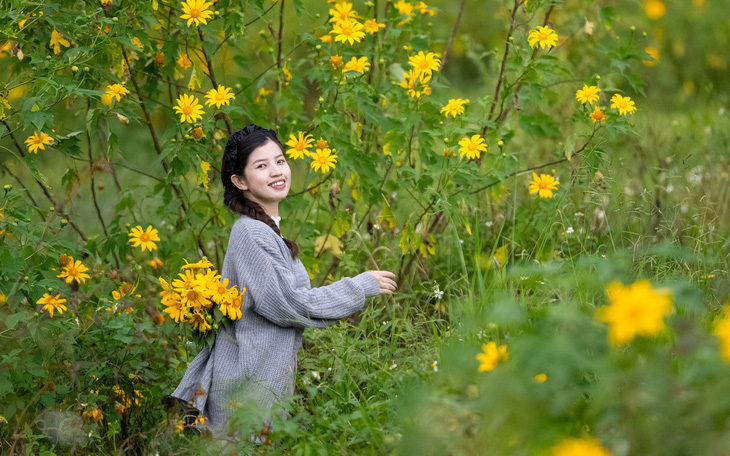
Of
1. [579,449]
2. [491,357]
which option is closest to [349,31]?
[491,357]

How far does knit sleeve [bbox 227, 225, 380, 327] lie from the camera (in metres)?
2.25

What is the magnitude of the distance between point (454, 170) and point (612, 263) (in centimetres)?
129

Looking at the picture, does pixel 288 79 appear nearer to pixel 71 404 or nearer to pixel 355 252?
pixel 355 252

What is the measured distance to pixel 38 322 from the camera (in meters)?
2.36

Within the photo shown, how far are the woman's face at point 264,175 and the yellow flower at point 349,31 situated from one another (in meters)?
0.53

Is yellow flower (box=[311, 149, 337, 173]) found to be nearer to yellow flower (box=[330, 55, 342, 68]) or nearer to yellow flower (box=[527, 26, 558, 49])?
yellow flower (box=[330, 55, 342, 68])

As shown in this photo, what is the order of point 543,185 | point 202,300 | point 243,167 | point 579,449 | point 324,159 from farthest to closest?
1. point 543,185
2. point 324,159
3. point 243,167
4. point 202,300
5. point 579,449

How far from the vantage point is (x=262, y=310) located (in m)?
2.25

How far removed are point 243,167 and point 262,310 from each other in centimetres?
50

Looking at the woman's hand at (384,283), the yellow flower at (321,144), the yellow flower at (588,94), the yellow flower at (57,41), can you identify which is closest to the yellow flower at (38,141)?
the yellow flower at (57,41)

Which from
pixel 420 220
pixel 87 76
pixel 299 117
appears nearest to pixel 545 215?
pixel 420 220

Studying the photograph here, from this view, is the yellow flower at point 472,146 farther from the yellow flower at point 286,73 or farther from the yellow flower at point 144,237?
the yellow flower at point 144,237

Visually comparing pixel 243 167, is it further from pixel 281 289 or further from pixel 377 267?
pixel 377 267

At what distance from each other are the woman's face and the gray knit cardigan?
0.11 meters
